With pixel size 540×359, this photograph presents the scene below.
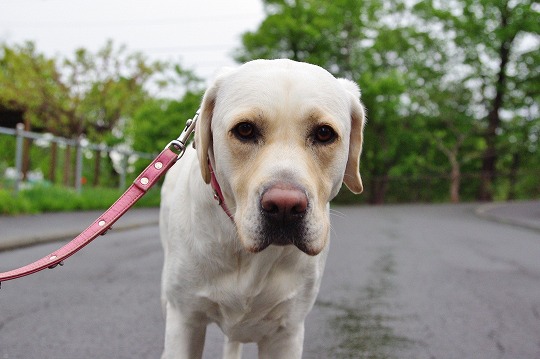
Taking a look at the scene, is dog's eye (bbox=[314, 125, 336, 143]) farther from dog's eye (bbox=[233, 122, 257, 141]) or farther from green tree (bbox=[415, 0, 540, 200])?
green tree (bbox=[415, 0, 540, 200])

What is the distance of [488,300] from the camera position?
6.04 metres

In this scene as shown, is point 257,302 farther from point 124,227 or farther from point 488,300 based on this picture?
point 124,227

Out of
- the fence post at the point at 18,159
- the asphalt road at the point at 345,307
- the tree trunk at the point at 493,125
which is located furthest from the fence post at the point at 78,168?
the tree trunk at the point at 493,125

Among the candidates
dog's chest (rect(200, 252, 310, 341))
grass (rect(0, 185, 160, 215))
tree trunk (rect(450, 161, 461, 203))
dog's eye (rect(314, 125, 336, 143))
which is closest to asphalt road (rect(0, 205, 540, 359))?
dog's chest (rect(200, 252, 310, 341))

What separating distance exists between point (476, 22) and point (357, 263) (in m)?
32.1

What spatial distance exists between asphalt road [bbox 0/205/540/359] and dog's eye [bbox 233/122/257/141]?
728 millimetres

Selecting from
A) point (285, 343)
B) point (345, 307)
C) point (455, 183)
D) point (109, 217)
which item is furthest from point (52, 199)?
point (455, 183)

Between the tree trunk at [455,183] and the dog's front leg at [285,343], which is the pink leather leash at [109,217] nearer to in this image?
the dog's front leg at [285,343]

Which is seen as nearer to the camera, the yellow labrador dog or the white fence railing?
the yellow labrador dog

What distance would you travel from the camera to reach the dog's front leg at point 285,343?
2.70m

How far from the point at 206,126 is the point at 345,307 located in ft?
11.2

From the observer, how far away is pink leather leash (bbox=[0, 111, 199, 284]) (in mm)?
2572

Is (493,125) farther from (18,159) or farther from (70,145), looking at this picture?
(18,159)

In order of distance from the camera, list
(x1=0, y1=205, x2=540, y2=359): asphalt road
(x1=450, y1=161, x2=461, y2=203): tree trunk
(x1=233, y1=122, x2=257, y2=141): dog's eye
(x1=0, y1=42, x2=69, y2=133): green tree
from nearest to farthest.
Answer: (x1=233, y1=122, x2=257, y2=141): dog's eye, (x1=0, y1=205, x2=540, y2=359): asphalt road, (x1=0, y1=42, x2=69, y2=133): green tree, (x1=450, y1=161, x2=461, y2=203): tree trunk
